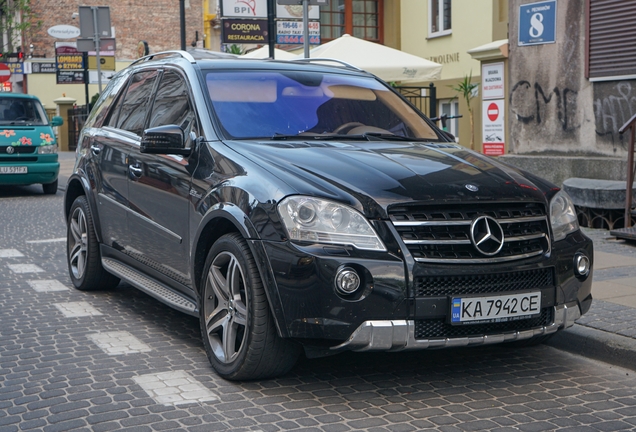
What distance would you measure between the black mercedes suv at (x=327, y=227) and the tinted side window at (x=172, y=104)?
2cm

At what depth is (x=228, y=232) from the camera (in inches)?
195

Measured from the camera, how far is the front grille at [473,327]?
4352 millimetres

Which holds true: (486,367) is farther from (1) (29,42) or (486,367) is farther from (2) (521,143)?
(1) (29,42)

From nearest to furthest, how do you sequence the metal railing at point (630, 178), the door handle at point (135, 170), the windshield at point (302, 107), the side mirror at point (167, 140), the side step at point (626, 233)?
the side mirror at point (167, 140)
the windshield at point (302, 107)
the door handle at point (135, 170)
the side step at point (626, 233)
the metal railing at point (630, 178)

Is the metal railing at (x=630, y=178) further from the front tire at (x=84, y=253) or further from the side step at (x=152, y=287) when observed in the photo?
the side step at (x=152, y=287)

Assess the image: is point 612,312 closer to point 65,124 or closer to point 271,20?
point 271,20

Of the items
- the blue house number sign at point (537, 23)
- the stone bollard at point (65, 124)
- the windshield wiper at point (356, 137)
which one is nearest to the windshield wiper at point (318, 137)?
the windshield wiper at point (356, 137)

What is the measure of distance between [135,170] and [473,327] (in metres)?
2.70

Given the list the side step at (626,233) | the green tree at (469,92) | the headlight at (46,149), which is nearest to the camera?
the side step at (626,233)

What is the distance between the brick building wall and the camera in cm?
4984

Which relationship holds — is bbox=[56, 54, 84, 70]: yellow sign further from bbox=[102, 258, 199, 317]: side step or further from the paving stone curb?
the paving stone curb

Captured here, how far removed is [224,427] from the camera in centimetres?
410

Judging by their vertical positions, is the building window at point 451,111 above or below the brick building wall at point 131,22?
below

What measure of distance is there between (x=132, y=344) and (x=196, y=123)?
1.44m
